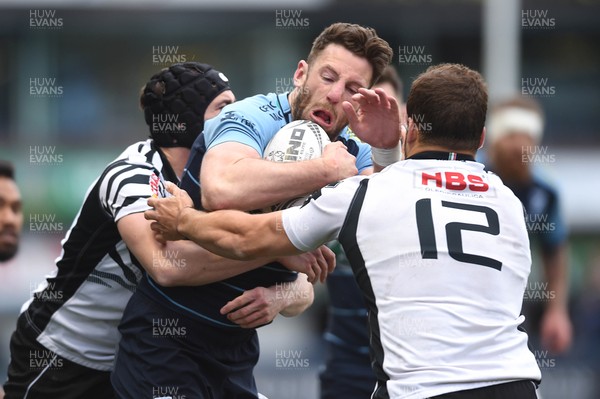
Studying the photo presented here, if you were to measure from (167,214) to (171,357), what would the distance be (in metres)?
0.68

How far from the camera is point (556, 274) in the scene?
824cm

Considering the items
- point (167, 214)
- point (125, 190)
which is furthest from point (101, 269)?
point (167, 214)

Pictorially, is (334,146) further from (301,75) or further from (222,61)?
(222,61)

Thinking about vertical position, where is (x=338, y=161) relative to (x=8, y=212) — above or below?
above

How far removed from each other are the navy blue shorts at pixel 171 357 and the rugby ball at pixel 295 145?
0.67 meters

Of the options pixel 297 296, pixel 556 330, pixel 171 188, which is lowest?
pixel 556 330

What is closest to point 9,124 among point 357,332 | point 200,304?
point 357,332

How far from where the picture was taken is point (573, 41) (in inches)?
808

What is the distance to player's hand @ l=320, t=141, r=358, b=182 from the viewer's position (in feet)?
14.6

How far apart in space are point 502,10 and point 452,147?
1182 cm

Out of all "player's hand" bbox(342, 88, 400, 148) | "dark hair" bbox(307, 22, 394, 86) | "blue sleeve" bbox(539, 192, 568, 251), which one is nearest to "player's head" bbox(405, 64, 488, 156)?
"player's hand" bbox(342, 88, 400, 148)

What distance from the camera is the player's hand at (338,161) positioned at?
445 cm

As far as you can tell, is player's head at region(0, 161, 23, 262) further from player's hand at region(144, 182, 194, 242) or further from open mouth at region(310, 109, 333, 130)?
open mouth at region(310, 109, 333, 130)

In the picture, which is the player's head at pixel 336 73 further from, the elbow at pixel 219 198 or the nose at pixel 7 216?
the nose at pixel 7 216
